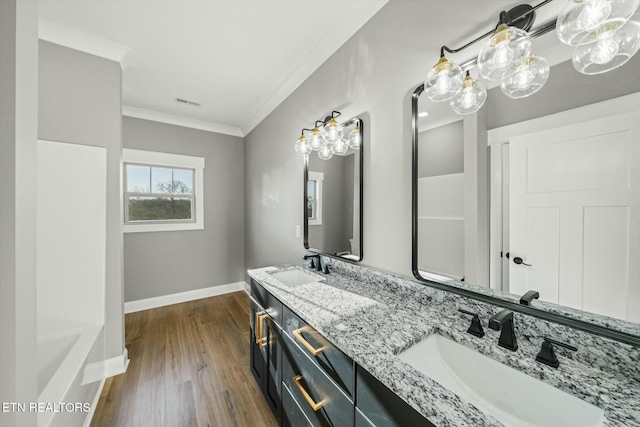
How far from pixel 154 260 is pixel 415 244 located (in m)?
3.54

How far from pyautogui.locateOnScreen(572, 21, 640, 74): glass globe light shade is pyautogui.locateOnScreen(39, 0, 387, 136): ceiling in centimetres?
114

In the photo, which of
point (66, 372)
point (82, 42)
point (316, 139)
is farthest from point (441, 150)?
point (82, 42)

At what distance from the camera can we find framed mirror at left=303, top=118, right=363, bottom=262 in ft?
5.48

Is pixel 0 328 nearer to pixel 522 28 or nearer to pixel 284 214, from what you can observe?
pixel 522 28

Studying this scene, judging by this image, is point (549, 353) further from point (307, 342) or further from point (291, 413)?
point (291, 413)

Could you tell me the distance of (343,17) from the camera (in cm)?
166

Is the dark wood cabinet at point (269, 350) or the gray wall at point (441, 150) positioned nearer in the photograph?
the gray wall at point (441, 150)

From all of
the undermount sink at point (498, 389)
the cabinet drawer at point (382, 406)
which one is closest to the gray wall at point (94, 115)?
the cabinet drawer at point (382, 406)

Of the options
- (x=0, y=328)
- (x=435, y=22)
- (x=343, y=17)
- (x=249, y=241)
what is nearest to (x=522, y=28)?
(x=435, y=22)

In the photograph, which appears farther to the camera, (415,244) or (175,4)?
(175,4)

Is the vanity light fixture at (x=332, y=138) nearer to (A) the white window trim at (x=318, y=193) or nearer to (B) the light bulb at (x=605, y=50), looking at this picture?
(A) the white window trim at (x=318, y=193)

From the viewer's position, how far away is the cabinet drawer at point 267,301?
139 centimetres

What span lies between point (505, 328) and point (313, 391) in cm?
82

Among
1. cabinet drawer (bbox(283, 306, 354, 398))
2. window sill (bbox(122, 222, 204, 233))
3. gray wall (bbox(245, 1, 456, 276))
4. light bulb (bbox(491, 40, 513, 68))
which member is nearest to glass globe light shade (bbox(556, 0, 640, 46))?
light bulb (bbox(491, 40, 513, 68))
